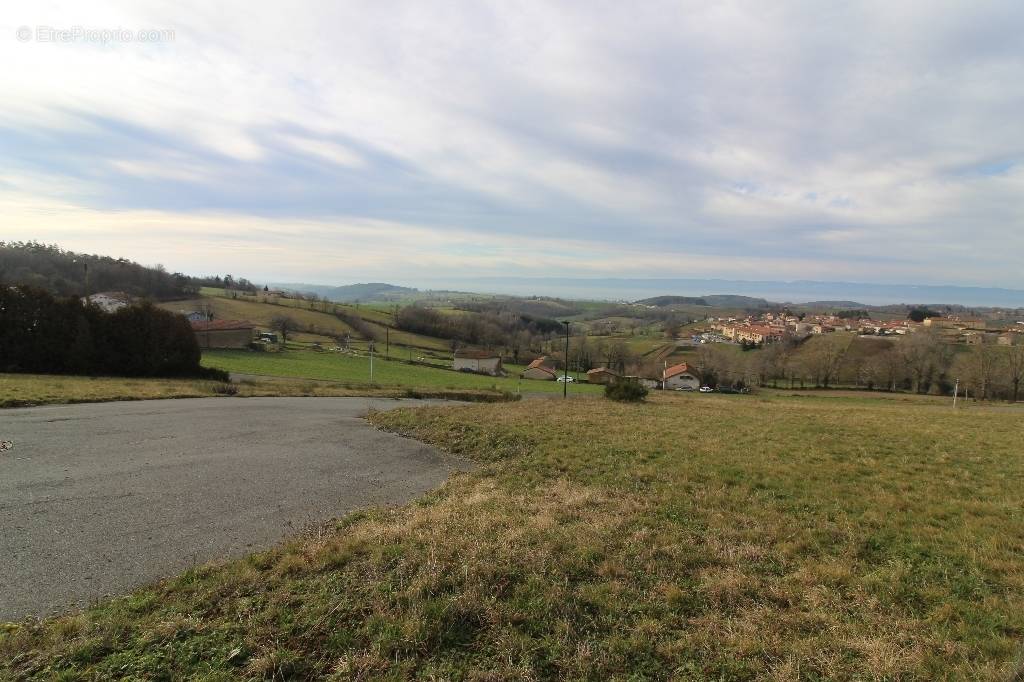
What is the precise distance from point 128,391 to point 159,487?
1385cm

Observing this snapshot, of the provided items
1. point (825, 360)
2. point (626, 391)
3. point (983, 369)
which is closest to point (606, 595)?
point (626, 391)

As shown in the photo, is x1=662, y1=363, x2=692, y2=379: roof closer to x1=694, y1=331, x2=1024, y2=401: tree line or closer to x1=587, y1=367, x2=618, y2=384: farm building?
x1=694, y1=331, x2=1024, y2=401: tree line

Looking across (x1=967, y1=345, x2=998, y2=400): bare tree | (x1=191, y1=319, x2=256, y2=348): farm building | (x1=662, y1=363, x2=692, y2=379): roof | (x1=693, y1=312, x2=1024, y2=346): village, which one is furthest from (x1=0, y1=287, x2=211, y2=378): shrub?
(x1=693, y1=312, x2=1024, y2=346): village

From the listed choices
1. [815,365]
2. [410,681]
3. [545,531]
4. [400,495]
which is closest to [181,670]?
[410,681]

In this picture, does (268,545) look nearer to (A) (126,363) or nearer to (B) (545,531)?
(B) (545,531)

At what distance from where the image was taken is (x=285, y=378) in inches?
1423

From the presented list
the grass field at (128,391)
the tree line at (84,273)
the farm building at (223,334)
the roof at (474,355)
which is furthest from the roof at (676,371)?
the tree line at (84,273)

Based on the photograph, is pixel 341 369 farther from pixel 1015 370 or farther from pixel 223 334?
pixel 1015 370

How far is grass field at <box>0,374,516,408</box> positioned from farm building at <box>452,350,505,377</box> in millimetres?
32586

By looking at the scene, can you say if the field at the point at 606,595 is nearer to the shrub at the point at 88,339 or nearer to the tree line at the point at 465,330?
the shrub at the point at 88,339

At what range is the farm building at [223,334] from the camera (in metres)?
52.8

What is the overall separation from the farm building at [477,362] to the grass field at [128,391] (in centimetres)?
3259

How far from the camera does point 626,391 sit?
26672 millimetres

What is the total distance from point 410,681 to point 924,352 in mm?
73274
